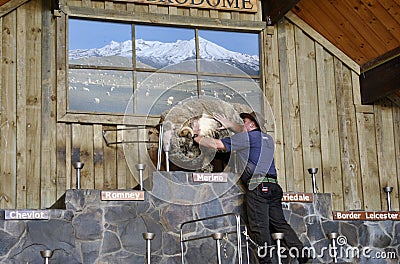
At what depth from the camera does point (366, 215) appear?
360 inches

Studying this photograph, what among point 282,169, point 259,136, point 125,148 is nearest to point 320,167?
point 282,169

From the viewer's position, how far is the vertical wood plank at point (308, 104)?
1005 cm

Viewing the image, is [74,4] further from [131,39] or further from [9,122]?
[9,122]

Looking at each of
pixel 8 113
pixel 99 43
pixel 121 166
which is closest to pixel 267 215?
pixel 121 166

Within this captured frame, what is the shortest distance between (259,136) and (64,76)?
2296mm

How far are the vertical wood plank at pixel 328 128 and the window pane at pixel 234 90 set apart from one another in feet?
2.68

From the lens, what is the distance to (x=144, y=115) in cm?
952

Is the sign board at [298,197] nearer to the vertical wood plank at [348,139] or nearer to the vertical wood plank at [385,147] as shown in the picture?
the vertical wood plank at [348,139]

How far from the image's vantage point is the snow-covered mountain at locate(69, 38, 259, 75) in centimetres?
960

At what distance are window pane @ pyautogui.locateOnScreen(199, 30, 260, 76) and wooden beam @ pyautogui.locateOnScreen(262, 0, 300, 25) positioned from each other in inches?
10.5

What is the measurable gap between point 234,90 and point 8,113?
2677 mm

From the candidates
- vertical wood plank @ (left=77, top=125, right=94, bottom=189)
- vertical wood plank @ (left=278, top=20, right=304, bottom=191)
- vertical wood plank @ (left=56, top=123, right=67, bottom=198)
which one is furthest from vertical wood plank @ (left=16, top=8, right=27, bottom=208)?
vertical wood plank @ (left=278, top=20, right=304, bottom=191)

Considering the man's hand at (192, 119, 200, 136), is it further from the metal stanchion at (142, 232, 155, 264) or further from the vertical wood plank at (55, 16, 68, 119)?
the metal stanchion at (142, 232, 155, 264)
